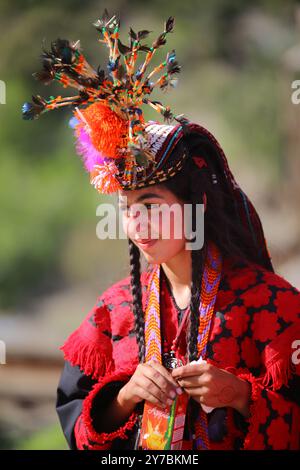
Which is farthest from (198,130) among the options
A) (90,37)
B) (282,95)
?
(90,37)

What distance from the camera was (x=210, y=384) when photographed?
1.97 meters

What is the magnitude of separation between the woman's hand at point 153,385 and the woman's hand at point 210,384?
3 cm

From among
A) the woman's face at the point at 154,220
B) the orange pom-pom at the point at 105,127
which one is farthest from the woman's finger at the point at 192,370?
the orange pom-pom at the point at 105,127

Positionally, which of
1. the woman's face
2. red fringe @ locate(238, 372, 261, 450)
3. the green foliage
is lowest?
the green foliage

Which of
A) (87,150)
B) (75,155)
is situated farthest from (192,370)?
(75,155)

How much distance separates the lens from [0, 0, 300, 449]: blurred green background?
457 cm

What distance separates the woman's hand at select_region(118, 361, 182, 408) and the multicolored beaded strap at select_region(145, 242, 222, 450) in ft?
0.40

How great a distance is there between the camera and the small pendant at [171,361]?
2160 mm

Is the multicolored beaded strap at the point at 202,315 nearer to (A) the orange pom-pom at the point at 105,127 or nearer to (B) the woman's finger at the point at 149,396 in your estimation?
(B) the woman's finger at the point at 149,396

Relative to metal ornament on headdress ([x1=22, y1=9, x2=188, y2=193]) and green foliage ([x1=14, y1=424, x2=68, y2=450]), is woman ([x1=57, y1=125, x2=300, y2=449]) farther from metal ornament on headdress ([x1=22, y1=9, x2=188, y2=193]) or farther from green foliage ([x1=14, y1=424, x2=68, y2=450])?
green foliage ([x1=14, y1=424, x2=68, y2=450])

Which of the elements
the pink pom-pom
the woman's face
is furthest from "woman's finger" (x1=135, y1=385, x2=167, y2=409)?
the pink pom-pom

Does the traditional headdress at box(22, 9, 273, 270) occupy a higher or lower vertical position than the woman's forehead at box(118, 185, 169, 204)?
higher

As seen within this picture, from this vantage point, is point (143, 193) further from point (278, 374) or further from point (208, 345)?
point (278, 374)

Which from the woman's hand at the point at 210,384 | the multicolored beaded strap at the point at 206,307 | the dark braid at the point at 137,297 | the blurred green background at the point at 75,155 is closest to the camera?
the woman's hand at the point at 210,384
